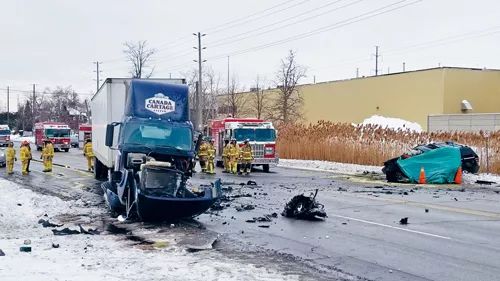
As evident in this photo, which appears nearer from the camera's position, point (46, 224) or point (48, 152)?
point (46, 224)

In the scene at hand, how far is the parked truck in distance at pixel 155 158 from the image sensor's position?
12078mm

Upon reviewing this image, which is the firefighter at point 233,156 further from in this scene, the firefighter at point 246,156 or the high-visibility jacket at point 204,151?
the high-visibility jacket at point 204,151

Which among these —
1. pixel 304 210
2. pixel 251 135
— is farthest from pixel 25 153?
pixel 304 210

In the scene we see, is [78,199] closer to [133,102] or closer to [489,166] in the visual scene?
[133,102]

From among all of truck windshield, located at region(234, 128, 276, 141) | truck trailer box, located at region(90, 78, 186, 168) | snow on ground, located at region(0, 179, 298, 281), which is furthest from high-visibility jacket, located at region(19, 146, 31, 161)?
snow on ground, located at region(0, 179, 298, 281)

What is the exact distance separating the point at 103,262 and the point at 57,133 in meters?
51.9

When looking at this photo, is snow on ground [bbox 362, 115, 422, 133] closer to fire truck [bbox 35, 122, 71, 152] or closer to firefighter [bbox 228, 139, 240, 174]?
firefighter [bbox 228, 139, 240, 174]

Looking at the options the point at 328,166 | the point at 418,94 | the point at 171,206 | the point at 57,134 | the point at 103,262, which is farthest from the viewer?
the point at 57,134

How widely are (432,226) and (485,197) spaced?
765cm

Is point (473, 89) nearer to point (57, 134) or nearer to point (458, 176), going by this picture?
point (458, 176)

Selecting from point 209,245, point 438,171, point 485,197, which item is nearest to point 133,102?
point 209,245

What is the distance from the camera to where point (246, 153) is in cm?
2867

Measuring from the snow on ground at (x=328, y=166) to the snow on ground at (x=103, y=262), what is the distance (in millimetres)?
21775

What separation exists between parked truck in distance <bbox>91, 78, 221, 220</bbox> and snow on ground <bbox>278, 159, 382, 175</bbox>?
17.6m
